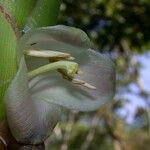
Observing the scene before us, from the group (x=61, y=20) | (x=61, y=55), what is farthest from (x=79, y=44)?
(x=61, y=20)

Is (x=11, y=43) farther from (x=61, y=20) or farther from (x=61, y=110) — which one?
(x=61, y=20)

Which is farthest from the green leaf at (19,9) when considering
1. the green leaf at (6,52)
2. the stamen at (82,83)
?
the stamen at (82,83)

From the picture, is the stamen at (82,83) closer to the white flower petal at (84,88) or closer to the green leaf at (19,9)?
the white flower petal at (84,88)

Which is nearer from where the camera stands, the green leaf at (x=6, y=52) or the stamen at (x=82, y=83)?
the green leaf at (x=6, y=52)

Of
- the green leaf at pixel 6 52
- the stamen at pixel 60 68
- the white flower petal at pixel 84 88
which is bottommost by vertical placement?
Result: the white flower petal at pixel 84 88

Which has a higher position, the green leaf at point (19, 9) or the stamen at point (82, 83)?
the green leaf at point (19, 9)

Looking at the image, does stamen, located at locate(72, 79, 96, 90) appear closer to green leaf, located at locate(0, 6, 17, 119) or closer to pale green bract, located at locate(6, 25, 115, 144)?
pale green bract, located at locate(6, 25, 115, 144)

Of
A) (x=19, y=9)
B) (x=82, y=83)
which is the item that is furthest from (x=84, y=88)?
(x=19, y=9)

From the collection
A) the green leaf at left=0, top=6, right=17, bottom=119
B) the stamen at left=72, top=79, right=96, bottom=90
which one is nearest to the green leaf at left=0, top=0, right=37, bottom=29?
the green leaf at left=0, top=6, right=17, bottom=119
